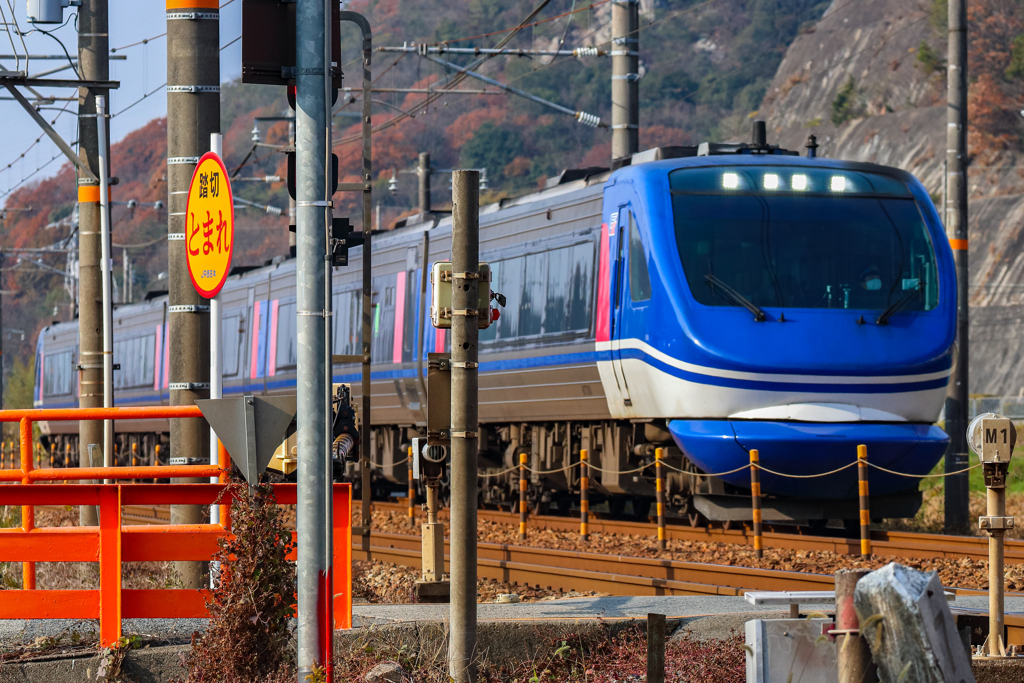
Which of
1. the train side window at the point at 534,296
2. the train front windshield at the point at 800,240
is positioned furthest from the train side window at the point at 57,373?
the train front windshield at the point at 800,240

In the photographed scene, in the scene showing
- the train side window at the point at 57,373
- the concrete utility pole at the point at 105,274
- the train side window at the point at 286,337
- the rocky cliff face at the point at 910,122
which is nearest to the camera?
the concrete utility pole at the point at 105,274

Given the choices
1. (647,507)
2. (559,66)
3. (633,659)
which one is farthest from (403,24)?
(633,659)

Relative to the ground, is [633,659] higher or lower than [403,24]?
lower

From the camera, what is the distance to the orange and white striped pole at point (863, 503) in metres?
13.9

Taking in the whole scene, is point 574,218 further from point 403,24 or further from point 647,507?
point 403,24

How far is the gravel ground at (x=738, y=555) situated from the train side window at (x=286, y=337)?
6.43 m

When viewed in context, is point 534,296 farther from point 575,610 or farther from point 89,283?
point 575,610

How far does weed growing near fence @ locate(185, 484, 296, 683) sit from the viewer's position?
7367 mm

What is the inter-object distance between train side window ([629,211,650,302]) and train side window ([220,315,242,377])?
1323cm

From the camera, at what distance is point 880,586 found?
4895 mm

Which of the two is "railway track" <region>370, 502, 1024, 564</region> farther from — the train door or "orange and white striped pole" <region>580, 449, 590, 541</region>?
the train door

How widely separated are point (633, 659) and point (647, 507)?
11.3 meters

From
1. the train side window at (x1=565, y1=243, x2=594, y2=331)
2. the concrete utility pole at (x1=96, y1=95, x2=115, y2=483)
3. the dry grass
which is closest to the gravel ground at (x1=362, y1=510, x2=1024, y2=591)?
the train side window at (x1=565, y1=243, x2=594, y2=331)

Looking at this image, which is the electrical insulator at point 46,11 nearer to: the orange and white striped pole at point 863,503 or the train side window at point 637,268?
the train side window at point 637,268
